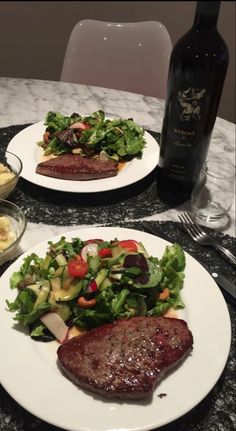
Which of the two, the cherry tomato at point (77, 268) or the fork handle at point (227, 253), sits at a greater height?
the cherry tomato at point (77, 268)

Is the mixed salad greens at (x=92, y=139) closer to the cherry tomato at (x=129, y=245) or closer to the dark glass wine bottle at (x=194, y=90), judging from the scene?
the dark glass wine bottle at (x=194, y=90)

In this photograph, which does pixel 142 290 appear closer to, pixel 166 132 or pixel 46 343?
pixel 46 343

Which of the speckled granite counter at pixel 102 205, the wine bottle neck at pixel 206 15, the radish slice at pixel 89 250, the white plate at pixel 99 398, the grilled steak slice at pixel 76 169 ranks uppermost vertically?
the wine bottle neck at pixel 206 15

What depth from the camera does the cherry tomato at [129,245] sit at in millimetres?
1069

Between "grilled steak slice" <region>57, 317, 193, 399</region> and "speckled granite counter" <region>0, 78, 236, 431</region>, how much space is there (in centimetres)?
12

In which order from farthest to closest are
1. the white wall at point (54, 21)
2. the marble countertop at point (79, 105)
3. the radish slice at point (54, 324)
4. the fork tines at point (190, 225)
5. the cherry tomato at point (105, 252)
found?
the white wall at point (54, 21), the marble countertop at point (79, 105), the fork tines at point (190, 225), the cherry tomato at point (105, 252), the radish slice at point (54, 324)

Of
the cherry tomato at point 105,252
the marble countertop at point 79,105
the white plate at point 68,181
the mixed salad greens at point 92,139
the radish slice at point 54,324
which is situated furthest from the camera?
the marble countertop at point 79,105

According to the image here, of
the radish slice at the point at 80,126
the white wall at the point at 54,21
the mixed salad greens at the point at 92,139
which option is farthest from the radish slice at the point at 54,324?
the white wall at the point at 54,21

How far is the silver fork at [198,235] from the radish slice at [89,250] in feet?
1.20

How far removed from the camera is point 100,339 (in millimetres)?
875

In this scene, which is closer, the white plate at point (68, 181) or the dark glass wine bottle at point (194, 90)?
the dark glass wine bottle at point (194, 90)

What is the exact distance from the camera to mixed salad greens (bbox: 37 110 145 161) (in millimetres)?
1582

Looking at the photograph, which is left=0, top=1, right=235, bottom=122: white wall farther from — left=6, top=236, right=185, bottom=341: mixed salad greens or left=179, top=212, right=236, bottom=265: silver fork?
left=6, top=236, right=185, bottom=341: mixed salad greens

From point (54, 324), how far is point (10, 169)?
0.66 meters
